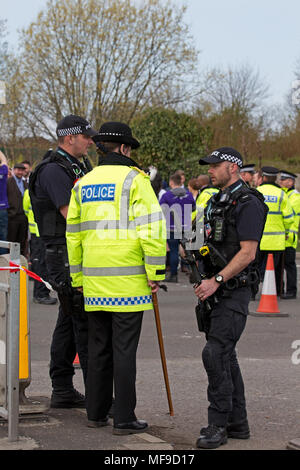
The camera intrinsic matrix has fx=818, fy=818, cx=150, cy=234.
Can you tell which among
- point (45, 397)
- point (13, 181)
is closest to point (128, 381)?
point (45, 397)

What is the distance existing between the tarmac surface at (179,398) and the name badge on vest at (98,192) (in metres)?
1.49

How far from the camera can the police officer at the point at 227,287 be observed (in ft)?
16.9

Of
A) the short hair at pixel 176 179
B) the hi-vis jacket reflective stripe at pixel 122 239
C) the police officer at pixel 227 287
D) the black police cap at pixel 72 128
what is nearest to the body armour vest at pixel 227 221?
the police officer at pixel 227 287

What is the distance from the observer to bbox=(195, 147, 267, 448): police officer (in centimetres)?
516

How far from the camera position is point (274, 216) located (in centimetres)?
1231

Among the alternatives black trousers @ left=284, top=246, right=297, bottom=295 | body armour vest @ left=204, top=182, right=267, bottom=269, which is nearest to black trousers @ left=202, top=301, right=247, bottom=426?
body armour vest @ left=204, top=182, right=267, bottom=269

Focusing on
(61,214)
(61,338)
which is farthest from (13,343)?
(61,214)

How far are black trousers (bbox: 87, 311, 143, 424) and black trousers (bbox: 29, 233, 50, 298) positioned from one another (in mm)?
6443

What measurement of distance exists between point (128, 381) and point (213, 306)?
2.47 feet

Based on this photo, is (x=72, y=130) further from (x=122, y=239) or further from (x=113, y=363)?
(x=113, y=363)

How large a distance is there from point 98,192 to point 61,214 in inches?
29.4

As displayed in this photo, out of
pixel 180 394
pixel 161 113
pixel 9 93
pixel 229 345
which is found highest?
pixel 9 93

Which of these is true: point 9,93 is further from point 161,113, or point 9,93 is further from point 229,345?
point 229,345

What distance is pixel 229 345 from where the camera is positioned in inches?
205
